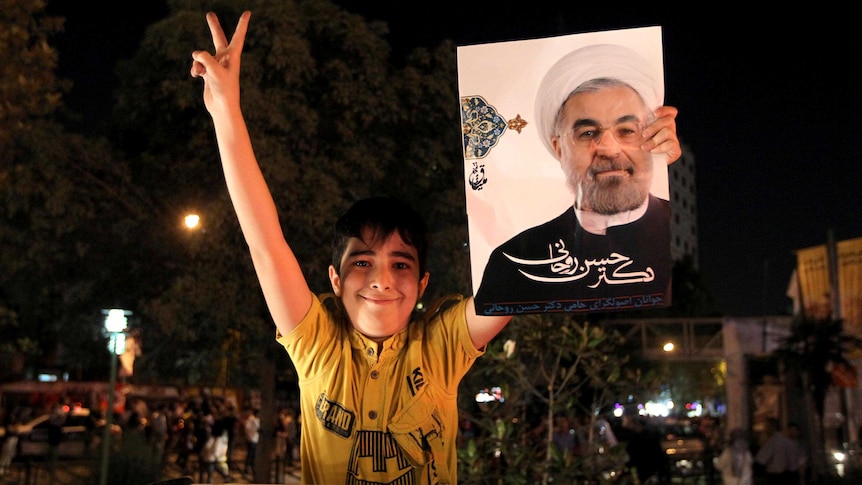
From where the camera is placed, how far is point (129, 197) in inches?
607

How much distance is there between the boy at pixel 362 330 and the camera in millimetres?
3045

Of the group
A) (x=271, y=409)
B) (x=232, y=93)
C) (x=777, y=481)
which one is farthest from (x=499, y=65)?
(x=271, y=409)

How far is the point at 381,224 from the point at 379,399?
61 cm

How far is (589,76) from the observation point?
3.05m

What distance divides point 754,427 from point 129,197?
1659 centimetres

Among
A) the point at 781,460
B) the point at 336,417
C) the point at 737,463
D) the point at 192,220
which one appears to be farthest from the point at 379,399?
the point at 192,220

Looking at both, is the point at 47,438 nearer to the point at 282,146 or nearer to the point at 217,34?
the point at 282,146

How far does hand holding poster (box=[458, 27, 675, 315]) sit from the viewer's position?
3.01 meters

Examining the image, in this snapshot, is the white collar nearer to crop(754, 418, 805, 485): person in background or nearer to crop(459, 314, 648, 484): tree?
crop(459, 314, 648, 484): tree

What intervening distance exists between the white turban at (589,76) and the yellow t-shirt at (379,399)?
74 centimetres

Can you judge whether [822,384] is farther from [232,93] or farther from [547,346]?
[232,93]

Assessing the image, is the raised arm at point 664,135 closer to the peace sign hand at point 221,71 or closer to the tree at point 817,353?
the peace sign hand at point 221,71

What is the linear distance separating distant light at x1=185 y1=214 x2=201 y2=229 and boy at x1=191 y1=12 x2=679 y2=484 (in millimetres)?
11563

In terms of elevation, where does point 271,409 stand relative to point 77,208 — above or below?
below
